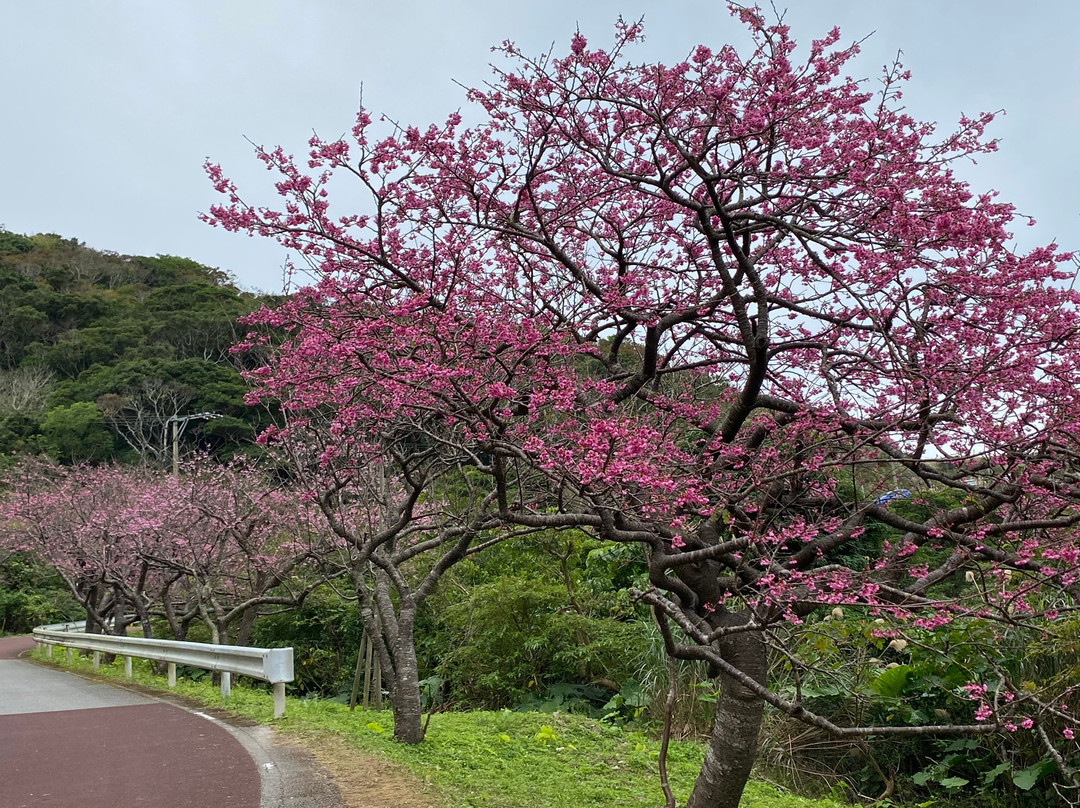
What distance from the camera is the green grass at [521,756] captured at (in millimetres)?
6578

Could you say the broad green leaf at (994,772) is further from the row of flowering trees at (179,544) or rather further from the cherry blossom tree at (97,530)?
→ the cherry blossom tree at (97,530)

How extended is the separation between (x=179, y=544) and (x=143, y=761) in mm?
8606

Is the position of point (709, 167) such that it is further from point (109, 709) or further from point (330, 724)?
point (109, 709)

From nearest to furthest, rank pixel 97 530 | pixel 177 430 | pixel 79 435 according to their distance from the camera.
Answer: pixel 97 530, pixel 177 430, pixel 79 435

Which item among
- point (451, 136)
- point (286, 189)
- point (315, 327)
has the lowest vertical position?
point (315, 327)

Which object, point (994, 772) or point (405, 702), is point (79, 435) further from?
point (994, 772)

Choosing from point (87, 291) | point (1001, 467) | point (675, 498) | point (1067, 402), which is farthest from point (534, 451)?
point (87, 291)

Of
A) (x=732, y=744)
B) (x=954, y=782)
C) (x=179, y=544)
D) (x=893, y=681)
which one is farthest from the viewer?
(x=179, y=544)

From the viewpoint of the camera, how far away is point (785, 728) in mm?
8953

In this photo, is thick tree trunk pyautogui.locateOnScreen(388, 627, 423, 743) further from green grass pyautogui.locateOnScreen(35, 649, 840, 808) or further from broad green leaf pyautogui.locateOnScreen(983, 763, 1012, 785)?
broad green leaf pyautogui.locateOnScreen(983, 763, 1012, 785)

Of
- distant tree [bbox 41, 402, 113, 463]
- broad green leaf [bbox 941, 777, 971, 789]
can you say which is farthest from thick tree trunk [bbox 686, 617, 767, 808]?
distant tree [bbox 41, 402, 113, 463]

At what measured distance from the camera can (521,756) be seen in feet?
26.3

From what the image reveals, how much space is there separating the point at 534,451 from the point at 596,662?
306 inches

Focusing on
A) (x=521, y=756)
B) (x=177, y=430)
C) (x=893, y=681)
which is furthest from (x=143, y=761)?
(x=177, y=430)
